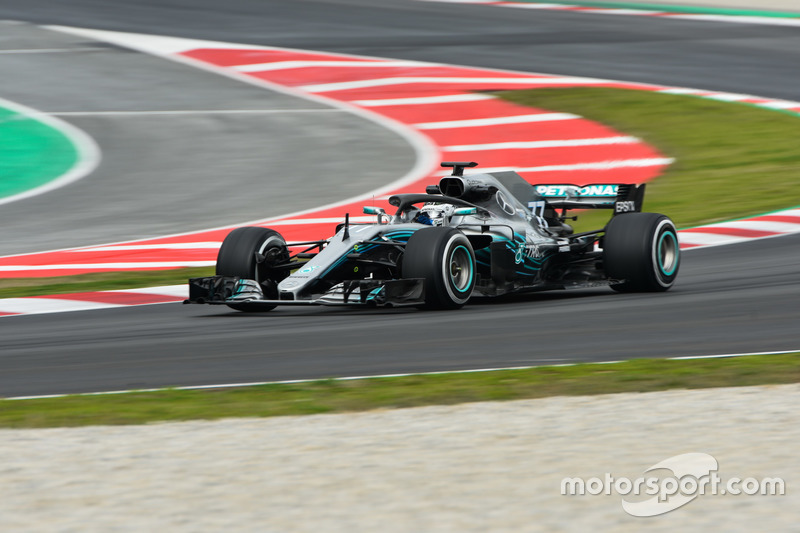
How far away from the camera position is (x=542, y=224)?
1112 cm

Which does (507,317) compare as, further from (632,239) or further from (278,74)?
(278,74)

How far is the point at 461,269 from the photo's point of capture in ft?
32.7

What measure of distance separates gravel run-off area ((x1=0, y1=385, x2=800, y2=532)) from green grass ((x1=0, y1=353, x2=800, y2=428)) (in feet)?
0.68

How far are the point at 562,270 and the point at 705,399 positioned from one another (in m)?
4.69

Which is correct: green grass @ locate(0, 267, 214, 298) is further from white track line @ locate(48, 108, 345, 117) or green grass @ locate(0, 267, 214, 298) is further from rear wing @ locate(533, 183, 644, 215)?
white track line @ locate(48, 108, 345, 117)

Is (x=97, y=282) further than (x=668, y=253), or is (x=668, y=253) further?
(x=97, y=282)

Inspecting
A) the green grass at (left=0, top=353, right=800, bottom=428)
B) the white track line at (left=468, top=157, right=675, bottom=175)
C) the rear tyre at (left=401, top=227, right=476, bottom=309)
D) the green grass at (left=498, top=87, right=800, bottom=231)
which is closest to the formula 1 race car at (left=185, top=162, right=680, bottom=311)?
the rear tyre at (left=401, top=227, right=476, bottom=309)

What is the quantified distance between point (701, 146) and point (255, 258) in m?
10.5

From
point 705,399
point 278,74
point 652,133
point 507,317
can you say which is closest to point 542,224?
point 507,317

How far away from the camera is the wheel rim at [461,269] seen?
32.3ft

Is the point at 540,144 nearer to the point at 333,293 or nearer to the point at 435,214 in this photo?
the point at 435,214

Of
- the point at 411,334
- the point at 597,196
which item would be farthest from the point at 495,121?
the point at 411,334

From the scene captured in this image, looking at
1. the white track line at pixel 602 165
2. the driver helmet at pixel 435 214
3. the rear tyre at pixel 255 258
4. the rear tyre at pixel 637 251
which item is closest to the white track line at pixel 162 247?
the rear tyre at pixel 255 258

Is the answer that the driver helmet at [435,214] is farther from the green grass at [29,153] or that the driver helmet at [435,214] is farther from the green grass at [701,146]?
the green grass at [29,153]
